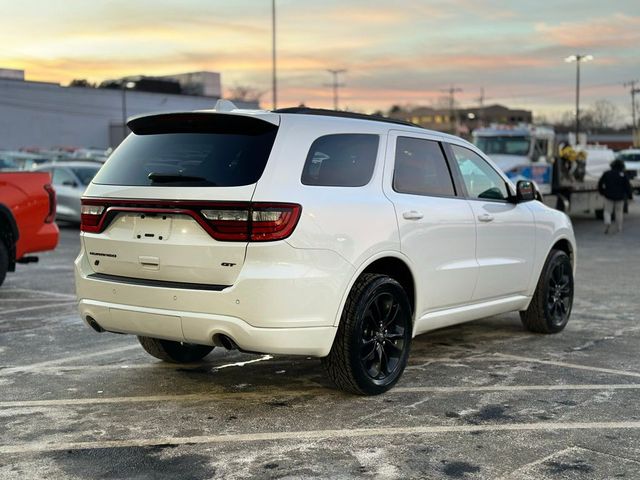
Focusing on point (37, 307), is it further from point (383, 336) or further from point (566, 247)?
point (566, 247)

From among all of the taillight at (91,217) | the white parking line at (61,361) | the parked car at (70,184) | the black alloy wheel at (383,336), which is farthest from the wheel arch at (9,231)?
the parked car at (70,184)

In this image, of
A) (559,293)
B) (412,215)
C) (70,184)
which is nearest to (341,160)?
(412,215)

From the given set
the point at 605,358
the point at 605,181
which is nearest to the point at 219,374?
the point at 605,358

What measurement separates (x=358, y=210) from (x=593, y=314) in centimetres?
467

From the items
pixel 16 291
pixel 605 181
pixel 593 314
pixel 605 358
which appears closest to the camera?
pixel 605 358

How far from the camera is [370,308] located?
551 cm

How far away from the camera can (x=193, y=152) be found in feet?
17.4

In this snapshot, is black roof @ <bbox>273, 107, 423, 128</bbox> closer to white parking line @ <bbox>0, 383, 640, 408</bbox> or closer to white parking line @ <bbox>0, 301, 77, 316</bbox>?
white parking line @ <bbox>0, 383, 640, 408</bbox>

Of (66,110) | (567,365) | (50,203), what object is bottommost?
(567,365)

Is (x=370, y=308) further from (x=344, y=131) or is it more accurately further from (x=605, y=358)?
(x=605, y=358)

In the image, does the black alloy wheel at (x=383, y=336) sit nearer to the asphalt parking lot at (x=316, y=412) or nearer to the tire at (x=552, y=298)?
the asphalt parking lot at (x=316, y=412)

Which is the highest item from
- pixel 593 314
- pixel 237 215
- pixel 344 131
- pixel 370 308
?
pixel 344 131

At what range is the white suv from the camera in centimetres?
493

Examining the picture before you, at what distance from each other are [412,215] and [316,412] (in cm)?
153
